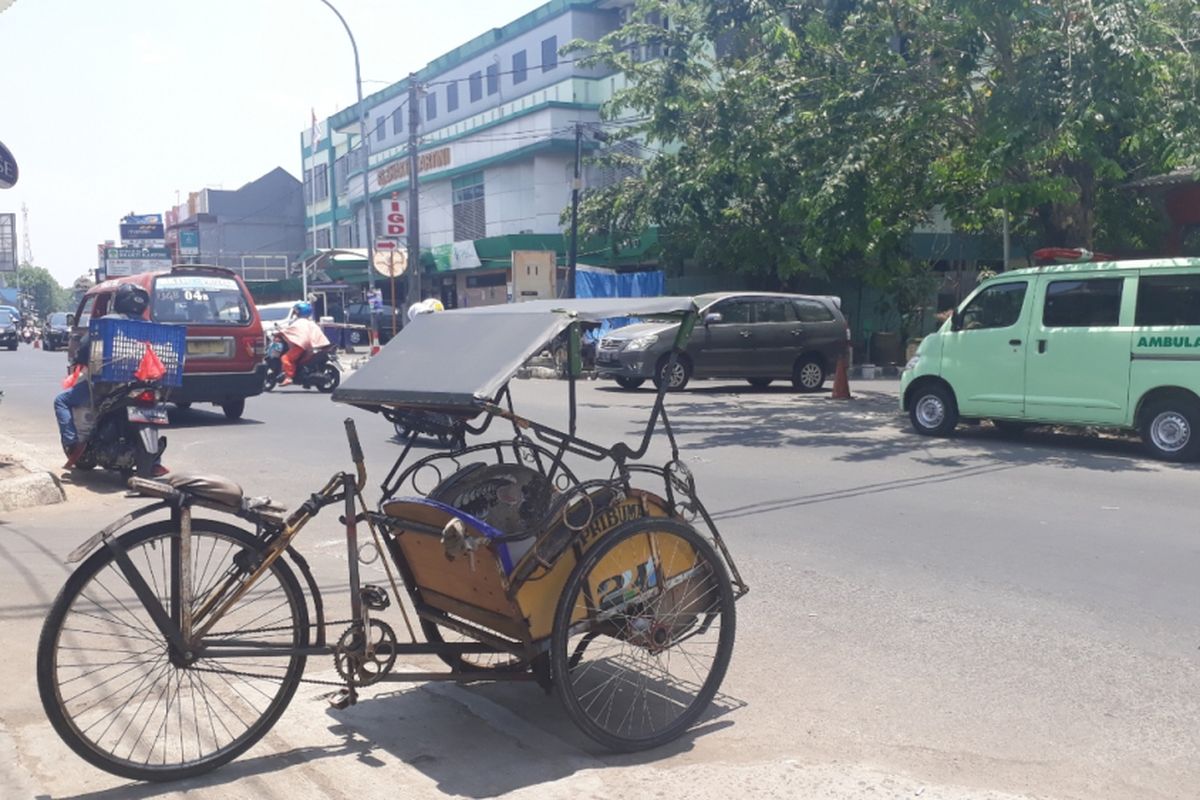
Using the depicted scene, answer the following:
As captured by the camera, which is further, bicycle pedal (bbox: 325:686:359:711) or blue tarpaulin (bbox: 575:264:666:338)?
blue tarpaulin (bbox: 575:264:666:338)

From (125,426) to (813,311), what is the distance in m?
14.0

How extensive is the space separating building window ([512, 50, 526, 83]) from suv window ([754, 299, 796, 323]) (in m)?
23.9

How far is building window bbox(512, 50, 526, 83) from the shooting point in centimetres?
4184

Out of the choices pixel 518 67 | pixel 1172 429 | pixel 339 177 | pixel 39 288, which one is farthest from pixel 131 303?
pixel 39 288

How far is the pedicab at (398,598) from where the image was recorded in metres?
3.90

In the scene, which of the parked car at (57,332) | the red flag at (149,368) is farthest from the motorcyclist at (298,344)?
the parked car at (57,332)

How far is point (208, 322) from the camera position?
14383 mm

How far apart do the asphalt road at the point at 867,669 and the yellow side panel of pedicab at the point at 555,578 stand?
0.53 metres

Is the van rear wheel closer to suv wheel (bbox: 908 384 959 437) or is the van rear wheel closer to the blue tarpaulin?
suv wheel (bbox: 908 384 959 437)

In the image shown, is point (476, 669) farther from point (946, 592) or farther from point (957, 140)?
point (957, 140)

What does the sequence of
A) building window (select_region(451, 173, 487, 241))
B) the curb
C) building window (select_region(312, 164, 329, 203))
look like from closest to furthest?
the curb, building window (select_region(451, 173, 487, 241)), building window (select_region(312, 164, 329, 203))

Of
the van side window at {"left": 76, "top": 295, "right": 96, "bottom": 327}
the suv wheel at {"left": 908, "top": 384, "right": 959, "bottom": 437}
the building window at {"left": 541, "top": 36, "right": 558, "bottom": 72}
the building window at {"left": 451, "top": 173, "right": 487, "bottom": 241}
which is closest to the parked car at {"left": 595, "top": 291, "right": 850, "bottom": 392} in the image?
the suv wheel at {"left": 908, "top": 384, "right": 959, "bottom": 437}

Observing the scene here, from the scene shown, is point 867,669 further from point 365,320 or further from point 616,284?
point 365,320

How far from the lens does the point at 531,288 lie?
2667 centimetres
